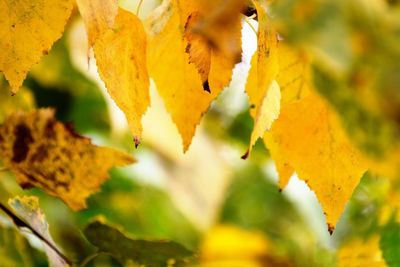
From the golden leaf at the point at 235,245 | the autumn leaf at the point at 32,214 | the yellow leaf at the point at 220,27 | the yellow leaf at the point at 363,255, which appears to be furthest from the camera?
the golden leaf at the point at 235,245

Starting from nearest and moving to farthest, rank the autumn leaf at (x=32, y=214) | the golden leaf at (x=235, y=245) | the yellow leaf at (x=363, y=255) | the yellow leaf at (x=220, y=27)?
the yellow leaf at (x=220, y=27) < the autumn leaf at (x=32, y=214) < the yellow leaf at (x=363, y=255) < the golden leaf at (x=235, y=245)

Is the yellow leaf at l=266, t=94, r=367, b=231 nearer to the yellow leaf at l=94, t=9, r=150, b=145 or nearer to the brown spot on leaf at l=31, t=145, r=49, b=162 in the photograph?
the yellow leaf at l=94, t=9, r=150, b=145

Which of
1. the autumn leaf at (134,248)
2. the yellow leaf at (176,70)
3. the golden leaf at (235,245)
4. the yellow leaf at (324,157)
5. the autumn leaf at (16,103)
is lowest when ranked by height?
the autumn leaf at (134,248)

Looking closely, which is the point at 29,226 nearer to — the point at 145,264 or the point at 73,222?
the point at 145,264

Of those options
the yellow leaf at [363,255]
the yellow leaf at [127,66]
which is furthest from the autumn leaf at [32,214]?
the yellow leaf at [363,255]

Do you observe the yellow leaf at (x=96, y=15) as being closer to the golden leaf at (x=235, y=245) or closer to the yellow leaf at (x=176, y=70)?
the yellow leaf at (x=176, y=70)

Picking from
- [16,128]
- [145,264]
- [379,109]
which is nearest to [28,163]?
[16,128]
